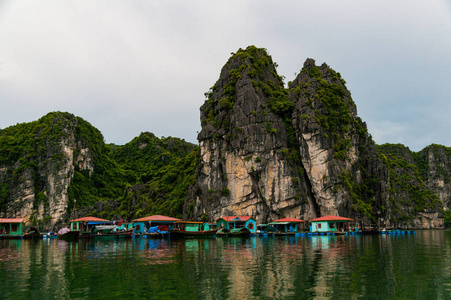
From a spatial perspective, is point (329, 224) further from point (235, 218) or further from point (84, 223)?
point (84, 223)

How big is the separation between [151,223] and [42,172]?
2220 inches

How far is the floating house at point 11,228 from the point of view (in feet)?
219

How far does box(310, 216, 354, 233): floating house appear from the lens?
6374cm

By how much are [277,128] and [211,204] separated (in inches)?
831

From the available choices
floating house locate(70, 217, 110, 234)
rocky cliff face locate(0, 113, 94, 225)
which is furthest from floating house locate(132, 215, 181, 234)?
rocky cliff face locate(0, 113, 94, 225)

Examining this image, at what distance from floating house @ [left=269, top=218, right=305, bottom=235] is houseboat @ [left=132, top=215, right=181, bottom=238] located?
18.7 m

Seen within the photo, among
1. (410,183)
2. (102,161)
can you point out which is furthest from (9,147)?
(410,183)

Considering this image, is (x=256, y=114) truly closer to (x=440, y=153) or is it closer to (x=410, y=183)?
(x=410, y=183)

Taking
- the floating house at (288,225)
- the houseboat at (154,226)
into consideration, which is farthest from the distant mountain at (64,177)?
the floating house at (288,225)

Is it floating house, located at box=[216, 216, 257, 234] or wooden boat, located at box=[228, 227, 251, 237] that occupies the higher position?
floating house, located at box=[216, 216, 257, 234]

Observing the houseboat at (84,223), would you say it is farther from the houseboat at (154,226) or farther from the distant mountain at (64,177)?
the distant mountain at (64,177)

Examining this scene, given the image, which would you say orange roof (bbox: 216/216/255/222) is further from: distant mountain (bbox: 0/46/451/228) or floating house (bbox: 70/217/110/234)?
floating house (bbox: 70/217/110/234)

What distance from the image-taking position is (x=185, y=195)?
86.0 m

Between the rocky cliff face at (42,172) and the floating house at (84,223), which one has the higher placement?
the rocky cliff face at (42,172)
